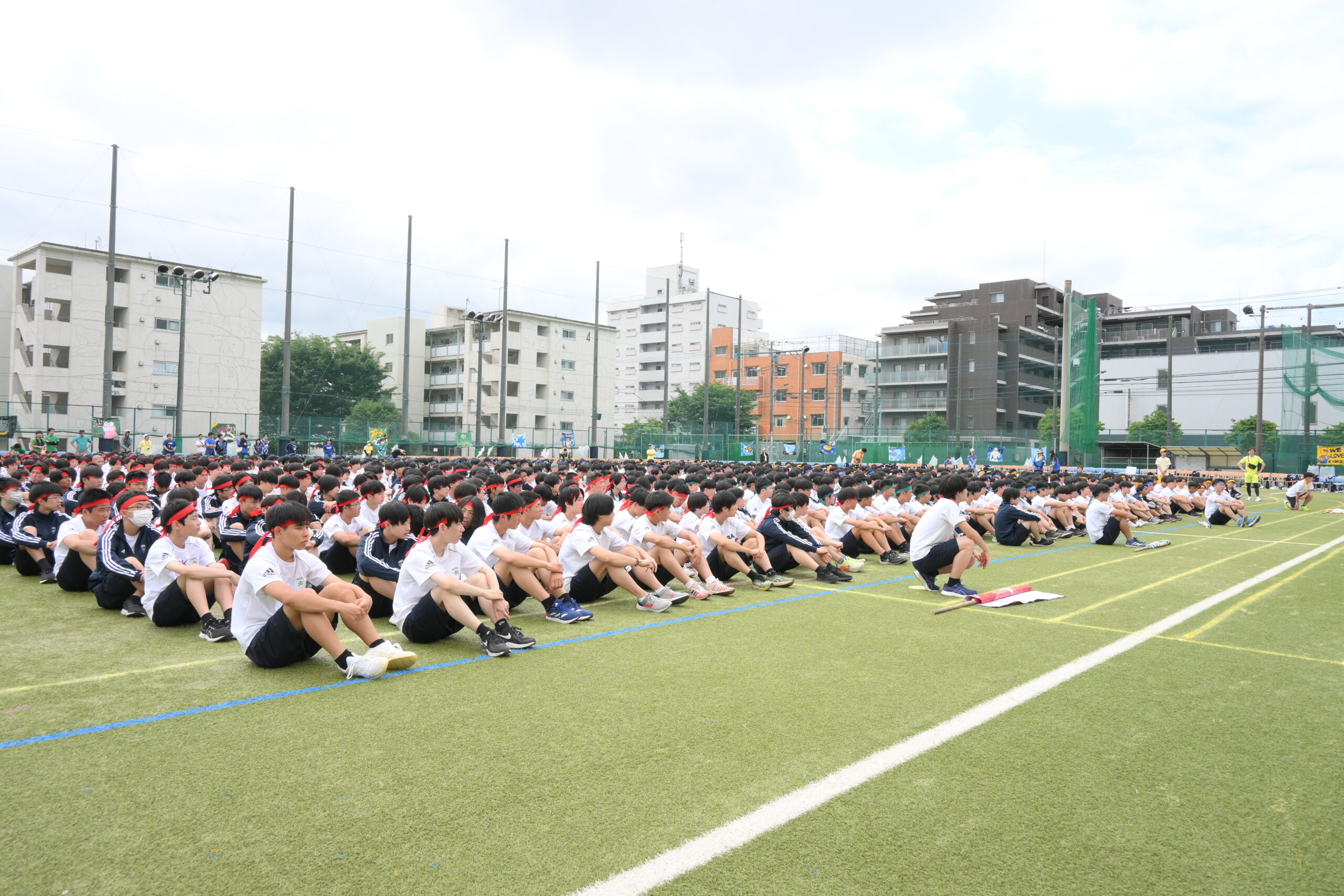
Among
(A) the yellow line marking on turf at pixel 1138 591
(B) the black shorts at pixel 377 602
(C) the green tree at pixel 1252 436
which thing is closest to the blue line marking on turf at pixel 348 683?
(B) the black shorts at pixel 377 602

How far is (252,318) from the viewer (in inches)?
1879

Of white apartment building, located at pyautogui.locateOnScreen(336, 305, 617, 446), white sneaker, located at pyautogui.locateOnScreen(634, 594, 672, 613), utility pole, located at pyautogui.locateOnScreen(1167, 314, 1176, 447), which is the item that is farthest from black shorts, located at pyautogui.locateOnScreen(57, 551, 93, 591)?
white apartment building, located at pyautogui.locateOnScreen(336, 305, 617, 446)

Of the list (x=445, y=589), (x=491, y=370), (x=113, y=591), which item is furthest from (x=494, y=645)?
(x=491, y=370)

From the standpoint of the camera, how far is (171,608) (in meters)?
6.16

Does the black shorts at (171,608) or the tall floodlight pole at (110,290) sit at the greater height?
the tall floodlight pole at (110,290)

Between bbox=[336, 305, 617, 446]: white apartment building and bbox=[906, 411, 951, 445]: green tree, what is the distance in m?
24.1

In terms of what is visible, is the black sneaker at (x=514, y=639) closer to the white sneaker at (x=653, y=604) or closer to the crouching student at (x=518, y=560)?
the crouching student at (x=518, y=560)

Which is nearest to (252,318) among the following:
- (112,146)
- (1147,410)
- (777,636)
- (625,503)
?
(112,146)

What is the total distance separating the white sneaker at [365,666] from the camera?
497 centimetres

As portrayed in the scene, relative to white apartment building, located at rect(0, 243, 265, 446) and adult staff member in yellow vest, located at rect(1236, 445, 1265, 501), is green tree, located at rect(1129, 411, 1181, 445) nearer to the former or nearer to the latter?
adult staff member in yellow vest, located at rect(1236, 445, 1265, 501)

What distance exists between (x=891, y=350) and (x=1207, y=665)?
66331 mm

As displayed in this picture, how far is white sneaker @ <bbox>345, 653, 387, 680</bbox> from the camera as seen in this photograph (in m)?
4.97

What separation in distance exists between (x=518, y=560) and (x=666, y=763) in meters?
2.89

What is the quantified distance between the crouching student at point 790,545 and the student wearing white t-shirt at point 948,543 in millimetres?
1001
